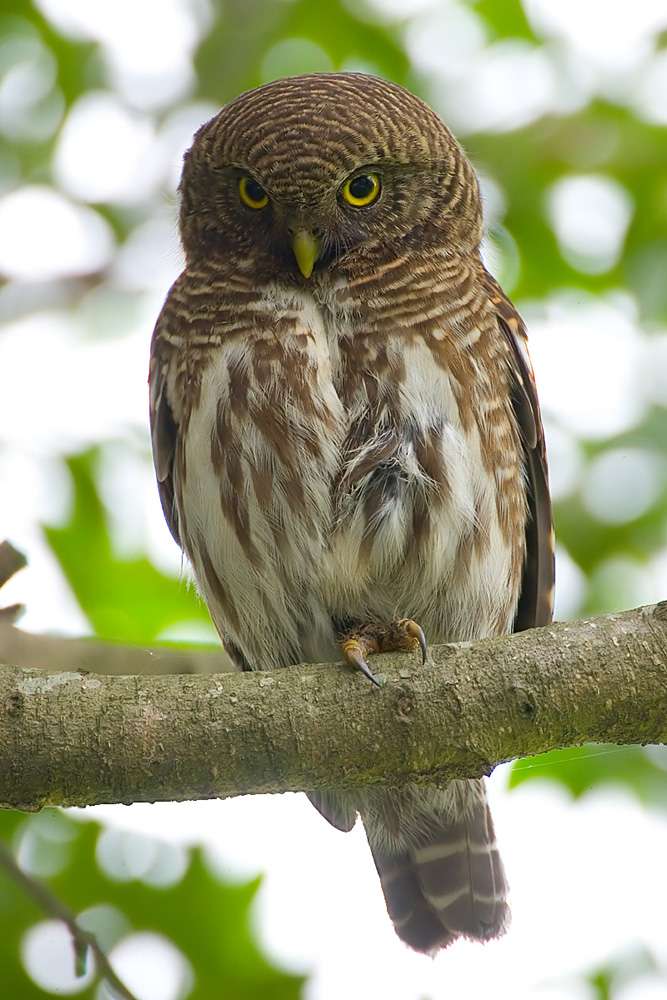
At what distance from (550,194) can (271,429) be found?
2.44m

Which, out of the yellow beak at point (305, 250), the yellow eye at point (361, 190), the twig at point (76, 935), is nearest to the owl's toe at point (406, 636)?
the twig at point (76, 935)

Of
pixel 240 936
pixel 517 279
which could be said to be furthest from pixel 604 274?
pixel 240 936

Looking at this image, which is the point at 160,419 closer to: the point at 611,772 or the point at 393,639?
the point at 393,639

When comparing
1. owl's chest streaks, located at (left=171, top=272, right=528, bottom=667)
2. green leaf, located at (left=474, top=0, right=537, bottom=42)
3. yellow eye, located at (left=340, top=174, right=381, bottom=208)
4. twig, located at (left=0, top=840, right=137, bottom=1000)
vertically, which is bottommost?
twig, located at (left=0, top=840, right=137, bottom=1000)

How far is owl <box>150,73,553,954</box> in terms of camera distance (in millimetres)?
3926

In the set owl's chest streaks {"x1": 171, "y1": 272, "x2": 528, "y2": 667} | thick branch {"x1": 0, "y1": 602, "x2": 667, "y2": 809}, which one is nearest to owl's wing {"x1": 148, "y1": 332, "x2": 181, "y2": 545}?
owl's chest streaks {"x1": 171, "y1": 272, "x2": 528, "y2": 667}

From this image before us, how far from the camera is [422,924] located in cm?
445

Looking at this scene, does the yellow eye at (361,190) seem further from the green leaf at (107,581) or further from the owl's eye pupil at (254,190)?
the green leaf at (107,581)

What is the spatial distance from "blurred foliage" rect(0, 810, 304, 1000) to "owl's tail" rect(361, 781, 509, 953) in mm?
432

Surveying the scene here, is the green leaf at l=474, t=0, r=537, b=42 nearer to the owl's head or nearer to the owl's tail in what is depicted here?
the owl's head

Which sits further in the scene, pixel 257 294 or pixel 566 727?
pixel 257 294

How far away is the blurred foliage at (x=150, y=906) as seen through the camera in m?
4.30

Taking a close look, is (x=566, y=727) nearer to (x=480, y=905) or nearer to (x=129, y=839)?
(x=480, y=905)

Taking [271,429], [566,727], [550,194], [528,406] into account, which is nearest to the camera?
→ [566,727]
